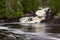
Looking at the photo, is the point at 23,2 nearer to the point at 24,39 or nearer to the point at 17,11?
the point at 17,11

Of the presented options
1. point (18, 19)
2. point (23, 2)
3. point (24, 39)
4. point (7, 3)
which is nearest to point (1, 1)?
point (7, 3)

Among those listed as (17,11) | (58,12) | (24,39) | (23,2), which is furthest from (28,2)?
(24,39)

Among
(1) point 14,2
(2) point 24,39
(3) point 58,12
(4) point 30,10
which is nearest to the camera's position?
(2) point 24,39

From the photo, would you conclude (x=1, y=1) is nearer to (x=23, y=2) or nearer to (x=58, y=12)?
(x=23, y=2)

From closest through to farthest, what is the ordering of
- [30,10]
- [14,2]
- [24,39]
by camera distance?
1. [24,39]
2. [14,2]
3. [30,10]

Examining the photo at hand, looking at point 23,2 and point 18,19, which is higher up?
point 23,2

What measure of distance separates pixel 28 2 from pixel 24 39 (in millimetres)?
36328

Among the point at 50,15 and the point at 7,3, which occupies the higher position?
the point at 7,3

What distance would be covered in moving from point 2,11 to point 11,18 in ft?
9.00

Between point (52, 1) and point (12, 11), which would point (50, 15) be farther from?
point (12, 11)

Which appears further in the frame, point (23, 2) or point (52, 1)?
point (23, 2)

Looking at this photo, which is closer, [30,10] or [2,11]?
[2,11]

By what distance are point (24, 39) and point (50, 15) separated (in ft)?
89.0

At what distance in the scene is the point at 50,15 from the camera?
40750 mm
